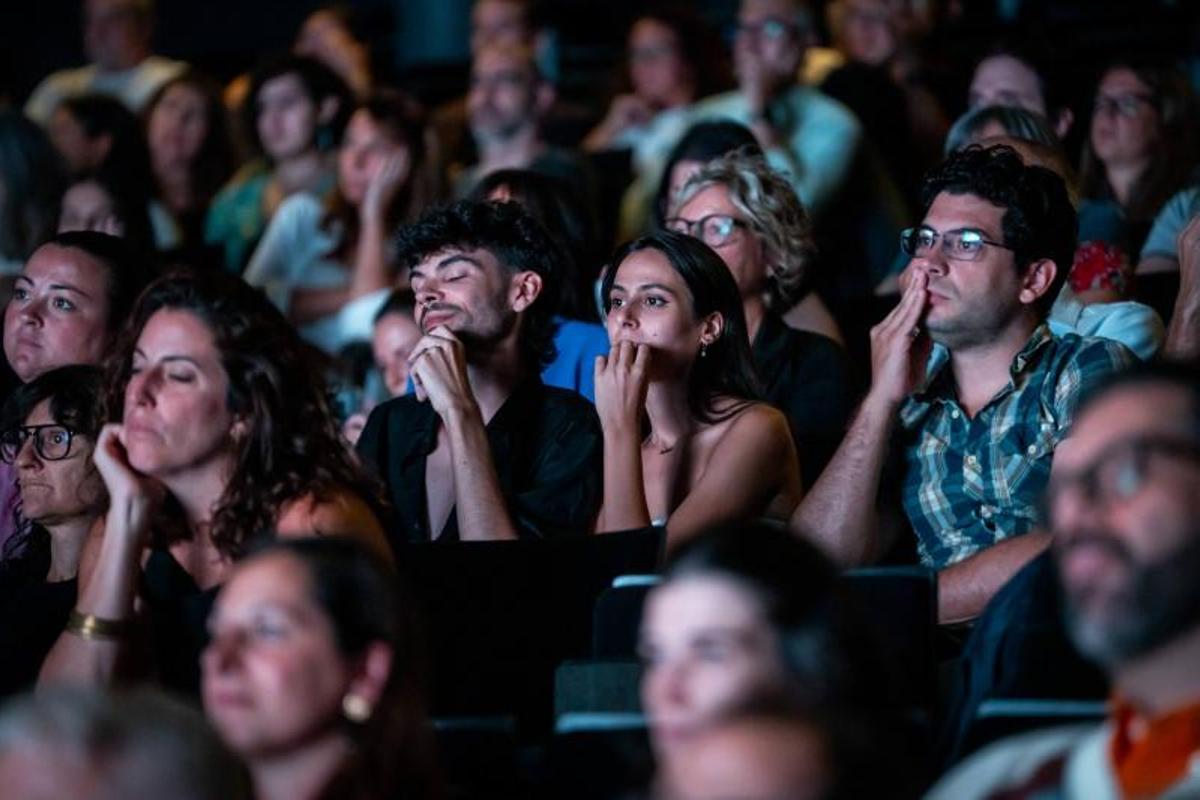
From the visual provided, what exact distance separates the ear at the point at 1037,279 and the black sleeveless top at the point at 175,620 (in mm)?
1489

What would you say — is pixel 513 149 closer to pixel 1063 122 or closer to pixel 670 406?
pixel 1063 122

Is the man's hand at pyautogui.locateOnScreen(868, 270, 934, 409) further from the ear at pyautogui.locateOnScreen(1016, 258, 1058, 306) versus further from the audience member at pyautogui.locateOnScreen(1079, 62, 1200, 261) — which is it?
the audience member at pyautogui.locateOnScreen(1079, 62, 1200, 261)

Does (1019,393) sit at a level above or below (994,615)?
above

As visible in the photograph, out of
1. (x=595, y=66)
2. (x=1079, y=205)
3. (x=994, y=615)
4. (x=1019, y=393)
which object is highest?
(x=595, y=66)

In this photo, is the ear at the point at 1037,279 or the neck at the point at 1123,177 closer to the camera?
the ear at the point at 1037,279

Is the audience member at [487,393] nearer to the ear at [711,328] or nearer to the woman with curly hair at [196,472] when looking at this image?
the ear at [711,328]

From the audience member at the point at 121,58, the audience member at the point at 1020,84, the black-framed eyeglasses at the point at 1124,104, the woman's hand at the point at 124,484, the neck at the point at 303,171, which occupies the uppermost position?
the audience member at the point at 121,58

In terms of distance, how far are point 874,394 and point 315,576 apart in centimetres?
151

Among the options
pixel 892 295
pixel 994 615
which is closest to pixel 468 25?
pixel 892 295

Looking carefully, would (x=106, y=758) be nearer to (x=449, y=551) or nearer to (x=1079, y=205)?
A: (x=449, y=551)

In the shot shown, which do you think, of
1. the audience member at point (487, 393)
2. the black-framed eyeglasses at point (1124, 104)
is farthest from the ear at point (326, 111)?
the audience member at point (487, 393)

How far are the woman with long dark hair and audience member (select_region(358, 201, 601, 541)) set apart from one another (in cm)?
13

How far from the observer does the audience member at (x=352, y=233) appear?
19.5 feet

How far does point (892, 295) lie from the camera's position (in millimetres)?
5047
